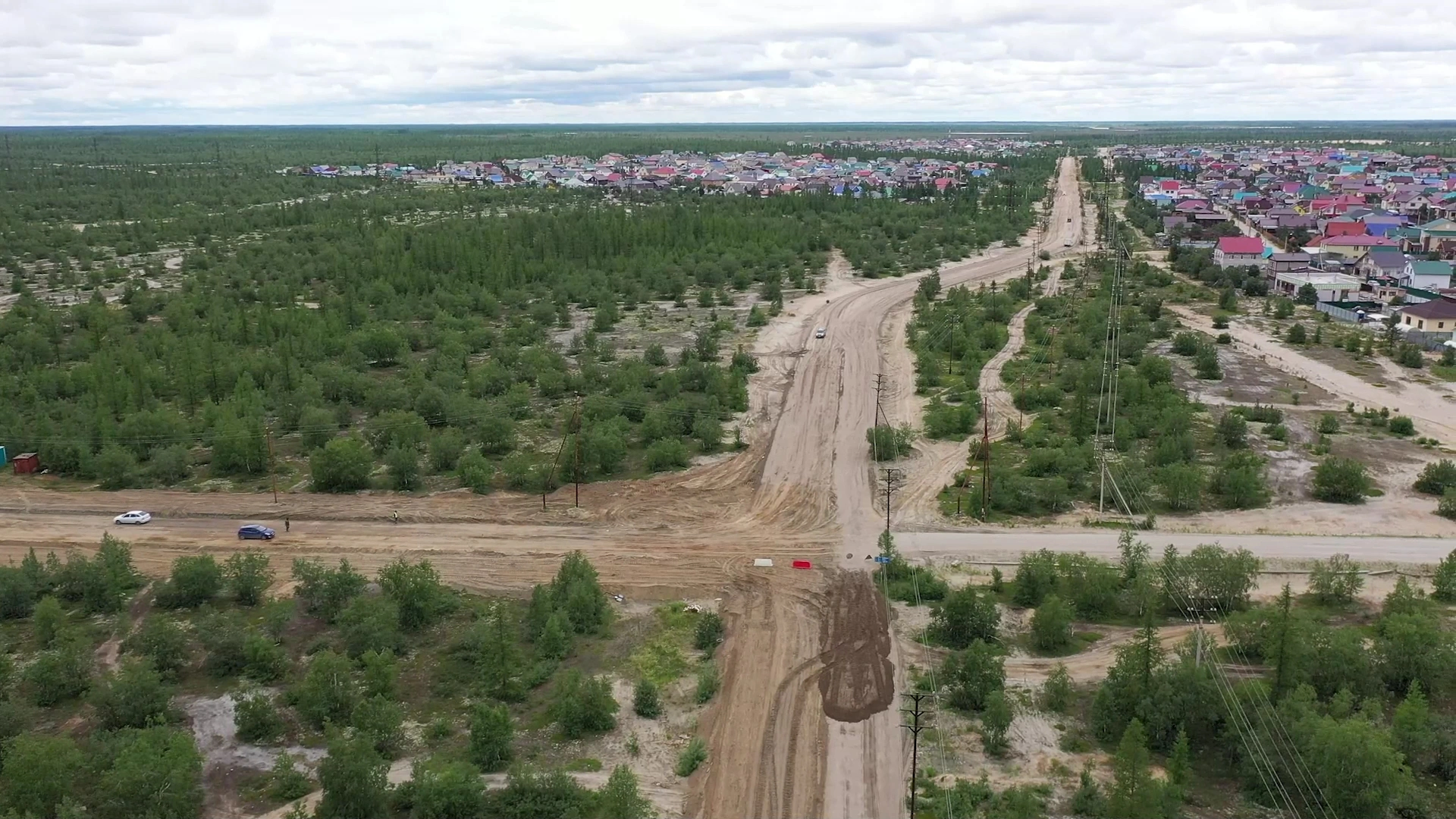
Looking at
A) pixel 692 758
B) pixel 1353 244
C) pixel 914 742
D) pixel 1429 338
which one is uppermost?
pixel 1353 244

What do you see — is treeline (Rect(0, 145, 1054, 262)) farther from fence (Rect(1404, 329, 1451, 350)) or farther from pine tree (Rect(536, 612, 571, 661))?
pine tree (Rect(536, 612, 571, 661))

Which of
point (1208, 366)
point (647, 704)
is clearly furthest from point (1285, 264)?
point (647, 704)

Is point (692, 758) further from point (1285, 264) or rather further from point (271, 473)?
point (1285, 264)

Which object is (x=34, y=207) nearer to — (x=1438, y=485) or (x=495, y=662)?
(x=495, y=662)

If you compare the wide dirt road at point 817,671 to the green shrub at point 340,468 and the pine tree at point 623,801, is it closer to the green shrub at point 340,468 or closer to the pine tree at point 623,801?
the pine tree at point 623,801

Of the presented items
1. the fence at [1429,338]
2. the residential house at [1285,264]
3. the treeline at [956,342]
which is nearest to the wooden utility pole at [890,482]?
the treeline at [956,342]

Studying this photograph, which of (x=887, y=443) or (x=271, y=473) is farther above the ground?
(x=887, y=443)

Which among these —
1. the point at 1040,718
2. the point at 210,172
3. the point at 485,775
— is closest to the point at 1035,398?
the point at 1040,718
